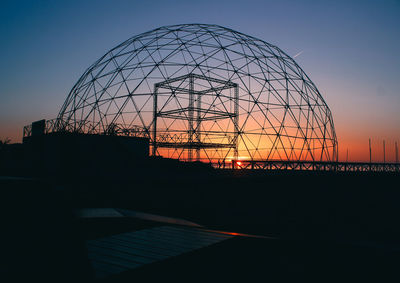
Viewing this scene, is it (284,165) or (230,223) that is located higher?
(284,165)

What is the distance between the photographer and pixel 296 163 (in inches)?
782

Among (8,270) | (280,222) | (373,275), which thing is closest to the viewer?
(8,270)

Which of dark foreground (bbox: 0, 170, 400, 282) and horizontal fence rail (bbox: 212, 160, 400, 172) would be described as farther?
horizontal fence rail (bbox: 212, 160, 400, 172)

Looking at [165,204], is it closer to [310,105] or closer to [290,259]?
[290,259]

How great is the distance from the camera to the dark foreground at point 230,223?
2453mm

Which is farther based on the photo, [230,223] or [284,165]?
[284,165]

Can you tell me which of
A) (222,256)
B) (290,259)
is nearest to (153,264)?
(222,256)

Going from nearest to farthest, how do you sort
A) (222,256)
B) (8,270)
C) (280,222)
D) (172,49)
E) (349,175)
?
(8,270), (222,256), (280,222), (349,175), (172,49)

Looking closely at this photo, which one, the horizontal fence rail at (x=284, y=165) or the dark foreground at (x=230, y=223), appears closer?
the dark foreground at (x=230, y=223)

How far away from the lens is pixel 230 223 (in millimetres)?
11734

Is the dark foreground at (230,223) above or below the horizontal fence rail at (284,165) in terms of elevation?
below

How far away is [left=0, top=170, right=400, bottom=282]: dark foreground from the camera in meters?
2.45

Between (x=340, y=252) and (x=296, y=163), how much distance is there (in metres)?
16.4

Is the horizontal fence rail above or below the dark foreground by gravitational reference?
above
